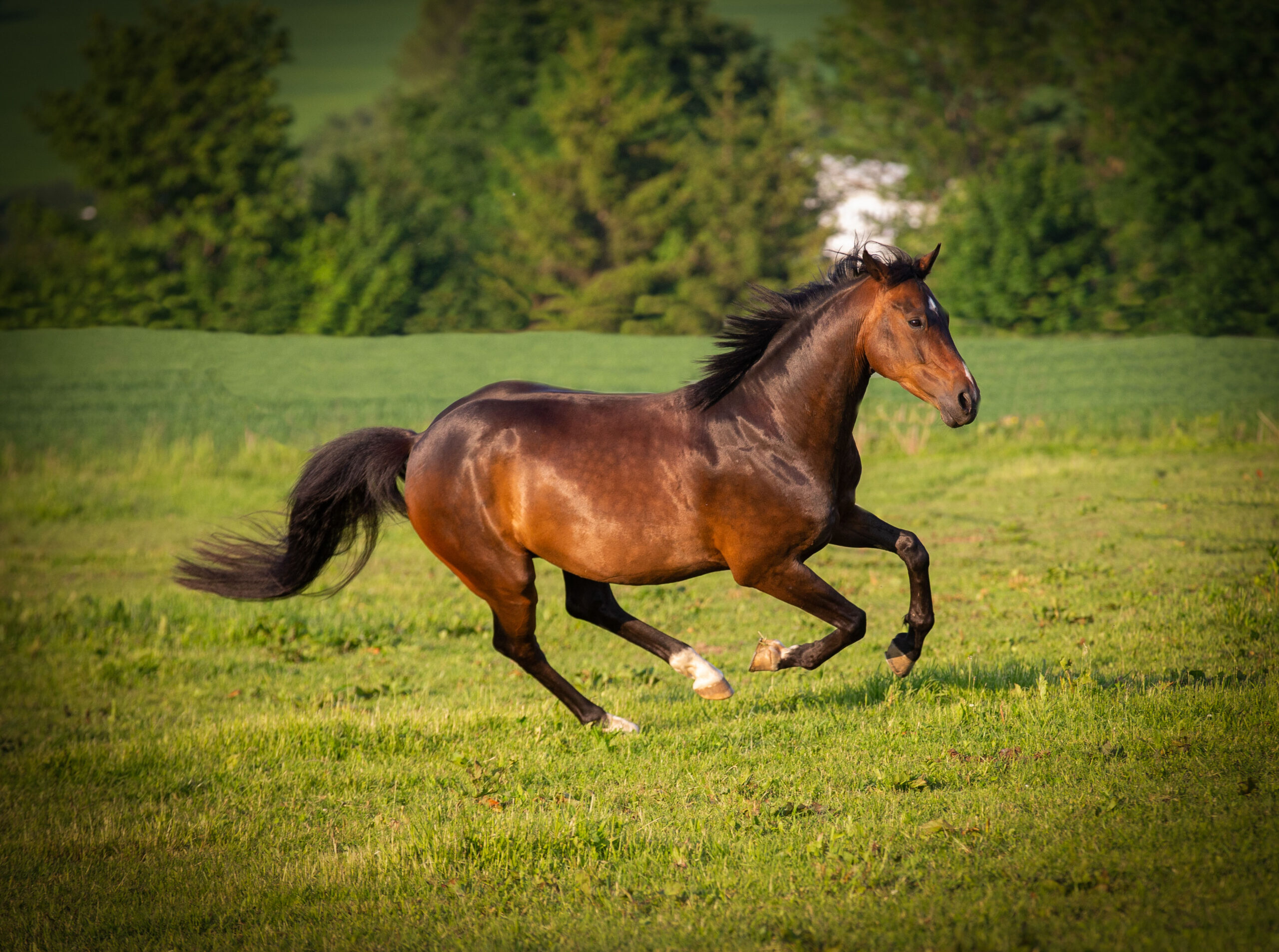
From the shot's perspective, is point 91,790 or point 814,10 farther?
point 814,10

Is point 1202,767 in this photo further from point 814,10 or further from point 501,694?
point 814,10

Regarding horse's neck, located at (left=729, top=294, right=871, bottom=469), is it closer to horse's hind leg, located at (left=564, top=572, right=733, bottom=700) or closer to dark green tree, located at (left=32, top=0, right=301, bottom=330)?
horse's hind leg, located at (left=564, top=572, right=733, bottom=700)

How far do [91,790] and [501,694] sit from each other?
2.67 meters

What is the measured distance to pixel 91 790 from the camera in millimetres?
6555

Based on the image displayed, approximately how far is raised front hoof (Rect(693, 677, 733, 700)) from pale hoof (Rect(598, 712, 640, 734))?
1.58 ft

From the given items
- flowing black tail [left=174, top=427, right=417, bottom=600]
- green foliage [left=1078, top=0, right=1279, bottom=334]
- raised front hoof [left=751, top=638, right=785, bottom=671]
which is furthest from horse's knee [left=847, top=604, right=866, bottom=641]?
green foliage [left=1078, top=0, right=1279, bottom=334]

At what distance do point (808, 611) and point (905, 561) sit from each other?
58 centimetres

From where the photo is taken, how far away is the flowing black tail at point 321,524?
7109 millimetres

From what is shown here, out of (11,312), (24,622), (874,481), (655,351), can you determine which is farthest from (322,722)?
(11,312)

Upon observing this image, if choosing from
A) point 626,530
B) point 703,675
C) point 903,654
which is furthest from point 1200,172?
point 626,530

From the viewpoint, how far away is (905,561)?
601 centimetres

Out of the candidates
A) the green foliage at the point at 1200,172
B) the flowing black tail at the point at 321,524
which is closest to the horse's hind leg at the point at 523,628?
the flowing black tail at the point at 321,524

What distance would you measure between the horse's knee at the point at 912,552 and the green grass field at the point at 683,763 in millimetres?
744

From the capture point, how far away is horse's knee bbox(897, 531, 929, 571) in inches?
232
